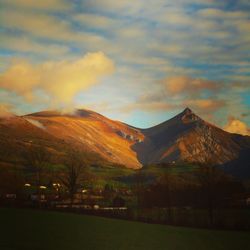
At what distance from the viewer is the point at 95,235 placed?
26.6 meters

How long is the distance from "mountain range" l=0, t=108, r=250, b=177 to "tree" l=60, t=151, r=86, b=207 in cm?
144

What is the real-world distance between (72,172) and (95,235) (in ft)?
59.2

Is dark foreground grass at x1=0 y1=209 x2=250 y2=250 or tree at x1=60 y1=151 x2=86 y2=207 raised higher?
tree at x1=60 y1=151 x2=86 y2=207

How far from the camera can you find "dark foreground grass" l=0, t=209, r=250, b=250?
2359 cm

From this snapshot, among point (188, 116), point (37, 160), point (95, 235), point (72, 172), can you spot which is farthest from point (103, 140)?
point (95, 235)

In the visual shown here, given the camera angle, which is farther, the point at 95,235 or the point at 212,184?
the point at 212,184

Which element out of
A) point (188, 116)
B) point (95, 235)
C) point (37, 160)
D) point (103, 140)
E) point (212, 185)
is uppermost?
point (188, 116)

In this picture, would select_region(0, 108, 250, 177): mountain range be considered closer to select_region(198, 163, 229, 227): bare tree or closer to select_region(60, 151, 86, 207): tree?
select_region(60, 151, 86, 207): tree

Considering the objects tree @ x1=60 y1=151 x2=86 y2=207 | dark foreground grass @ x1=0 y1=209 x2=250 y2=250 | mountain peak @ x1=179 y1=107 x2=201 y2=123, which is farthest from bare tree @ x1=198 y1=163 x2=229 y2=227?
mountain peak @ x1=179 y1=107 x2=201 y2=123

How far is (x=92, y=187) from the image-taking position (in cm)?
4356

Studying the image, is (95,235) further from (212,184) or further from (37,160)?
(37,160)

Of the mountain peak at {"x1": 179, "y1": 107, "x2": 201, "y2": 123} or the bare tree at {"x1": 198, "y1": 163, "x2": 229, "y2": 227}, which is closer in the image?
the bare tree at {"x1": 198, "y1": 163, "x2": 229, "y2": 227}

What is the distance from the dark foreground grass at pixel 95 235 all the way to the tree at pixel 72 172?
694cm

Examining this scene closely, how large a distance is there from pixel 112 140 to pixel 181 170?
1445 centimetres
